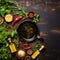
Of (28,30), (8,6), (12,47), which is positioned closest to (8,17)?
(8,6)

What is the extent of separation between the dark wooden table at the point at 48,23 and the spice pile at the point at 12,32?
0.11 m

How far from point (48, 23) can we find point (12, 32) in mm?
690

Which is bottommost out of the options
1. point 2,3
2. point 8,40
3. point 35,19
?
point 8,40

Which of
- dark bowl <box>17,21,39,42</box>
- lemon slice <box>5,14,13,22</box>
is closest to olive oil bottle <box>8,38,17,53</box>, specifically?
dark bowl <box>17,21,39,42</box>

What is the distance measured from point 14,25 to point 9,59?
63 cm

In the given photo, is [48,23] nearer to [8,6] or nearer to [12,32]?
[12,32]

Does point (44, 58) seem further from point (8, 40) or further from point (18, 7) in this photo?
point (18, 7)

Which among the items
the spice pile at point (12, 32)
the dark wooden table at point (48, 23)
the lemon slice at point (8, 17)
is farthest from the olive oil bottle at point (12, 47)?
the dark wooden table at point (48, 23)

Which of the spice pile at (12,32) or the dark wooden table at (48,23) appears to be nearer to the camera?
the spice pile at (12,32)

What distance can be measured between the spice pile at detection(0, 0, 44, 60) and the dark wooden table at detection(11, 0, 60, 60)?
11 cm

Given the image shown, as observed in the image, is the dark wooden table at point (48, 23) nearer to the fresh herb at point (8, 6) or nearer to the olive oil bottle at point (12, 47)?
the fresh herb at point (8, 6)

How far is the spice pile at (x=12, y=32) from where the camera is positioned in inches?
181

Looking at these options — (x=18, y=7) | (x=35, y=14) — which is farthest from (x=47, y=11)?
(x=18, y=7)

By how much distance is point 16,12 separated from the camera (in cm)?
469
